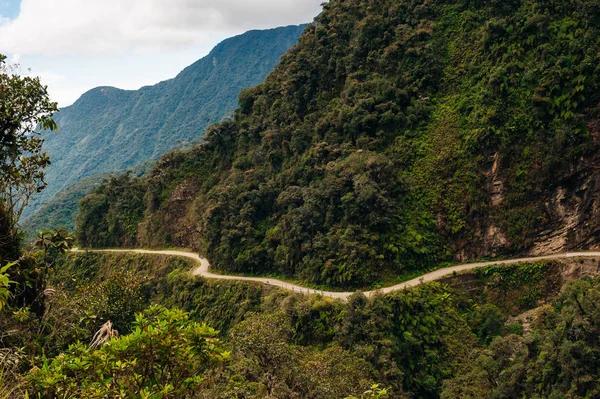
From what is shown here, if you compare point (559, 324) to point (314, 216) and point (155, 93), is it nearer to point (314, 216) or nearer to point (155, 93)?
point (314, 216)

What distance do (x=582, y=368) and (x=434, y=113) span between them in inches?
907

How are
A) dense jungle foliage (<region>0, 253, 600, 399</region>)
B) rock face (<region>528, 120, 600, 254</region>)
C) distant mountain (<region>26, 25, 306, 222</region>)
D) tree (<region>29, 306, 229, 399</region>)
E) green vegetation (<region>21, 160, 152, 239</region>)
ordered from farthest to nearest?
1. distant mountain (<region>26, 25, 306, 222</region>)
2. green vegetation (<region>21, 160, 152, 239</region>)
3. rock face (<region>528, 120, 600, 254</region>)
4. dense jungle foliage (<region>0, 253, 600, 399</region>)
5. tree (<region>29, 306, 229, 399</region>)

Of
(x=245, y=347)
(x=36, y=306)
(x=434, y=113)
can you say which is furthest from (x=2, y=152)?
(x=434, y=113)

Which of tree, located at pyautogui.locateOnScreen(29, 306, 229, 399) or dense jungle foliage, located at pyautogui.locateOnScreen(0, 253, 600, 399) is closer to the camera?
tree, located at pyautogui.locateOnScreen(29, 306, 229, 399)

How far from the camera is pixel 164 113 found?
6801 inches

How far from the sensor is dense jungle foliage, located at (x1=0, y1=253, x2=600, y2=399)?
20.2 feet

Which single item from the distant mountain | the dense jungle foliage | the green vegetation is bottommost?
the dense jungle foliage

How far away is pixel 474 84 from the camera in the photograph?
113 feet

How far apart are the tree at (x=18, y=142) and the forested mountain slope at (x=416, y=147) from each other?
23.2 meters

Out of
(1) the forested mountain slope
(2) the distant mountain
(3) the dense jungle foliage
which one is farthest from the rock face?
(2) the distant mountain

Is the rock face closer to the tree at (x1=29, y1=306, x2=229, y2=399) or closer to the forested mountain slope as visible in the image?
the forested mountain slope

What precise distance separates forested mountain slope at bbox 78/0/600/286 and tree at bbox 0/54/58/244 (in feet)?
76.2

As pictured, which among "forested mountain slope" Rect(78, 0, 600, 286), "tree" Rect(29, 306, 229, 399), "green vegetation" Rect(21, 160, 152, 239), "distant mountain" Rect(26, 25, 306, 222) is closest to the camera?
"tree" Rect(29, 306, 229, 399)

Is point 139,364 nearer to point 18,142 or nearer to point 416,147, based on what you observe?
point 18,142
